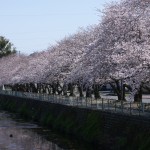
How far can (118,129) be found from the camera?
25484mm

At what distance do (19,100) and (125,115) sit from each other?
118 ft

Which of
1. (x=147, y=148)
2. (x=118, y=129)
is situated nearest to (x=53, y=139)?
(x=118, y=129)

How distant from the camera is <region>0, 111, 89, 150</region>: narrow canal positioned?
28.9 metres

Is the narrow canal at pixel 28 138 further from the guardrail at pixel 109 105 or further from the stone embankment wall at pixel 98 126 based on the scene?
the guardrail at pixel 109 105

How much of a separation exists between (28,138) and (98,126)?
7483 mm

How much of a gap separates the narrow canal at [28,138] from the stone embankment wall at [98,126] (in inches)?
42.8

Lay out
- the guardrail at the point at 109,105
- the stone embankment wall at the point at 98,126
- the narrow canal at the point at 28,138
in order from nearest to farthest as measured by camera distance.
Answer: the stone embankment wall at the point at 98,126 < the guardrail at the point at 109,105 < the narrow canal at the point at 28,138

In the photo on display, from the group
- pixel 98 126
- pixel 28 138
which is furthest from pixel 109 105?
pixel 28 138

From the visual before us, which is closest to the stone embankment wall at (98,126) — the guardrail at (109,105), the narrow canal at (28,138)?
the guardrail at (109,105)

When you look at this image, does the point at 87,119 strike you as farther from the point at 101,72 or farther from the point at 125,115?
the point at 125,115

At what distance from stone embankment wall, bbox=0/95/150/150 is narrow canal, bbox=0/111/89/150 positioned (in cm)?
109

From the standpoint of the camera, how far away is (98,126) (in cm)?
2828

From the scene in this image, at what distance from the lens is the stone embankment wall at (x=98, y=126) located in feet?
73.9

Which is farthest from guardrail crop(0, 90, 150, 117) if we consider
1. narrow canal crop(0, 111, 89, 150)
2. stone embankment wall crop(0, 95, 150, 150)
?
narrow canal crop(0, 111, 89, 150)
